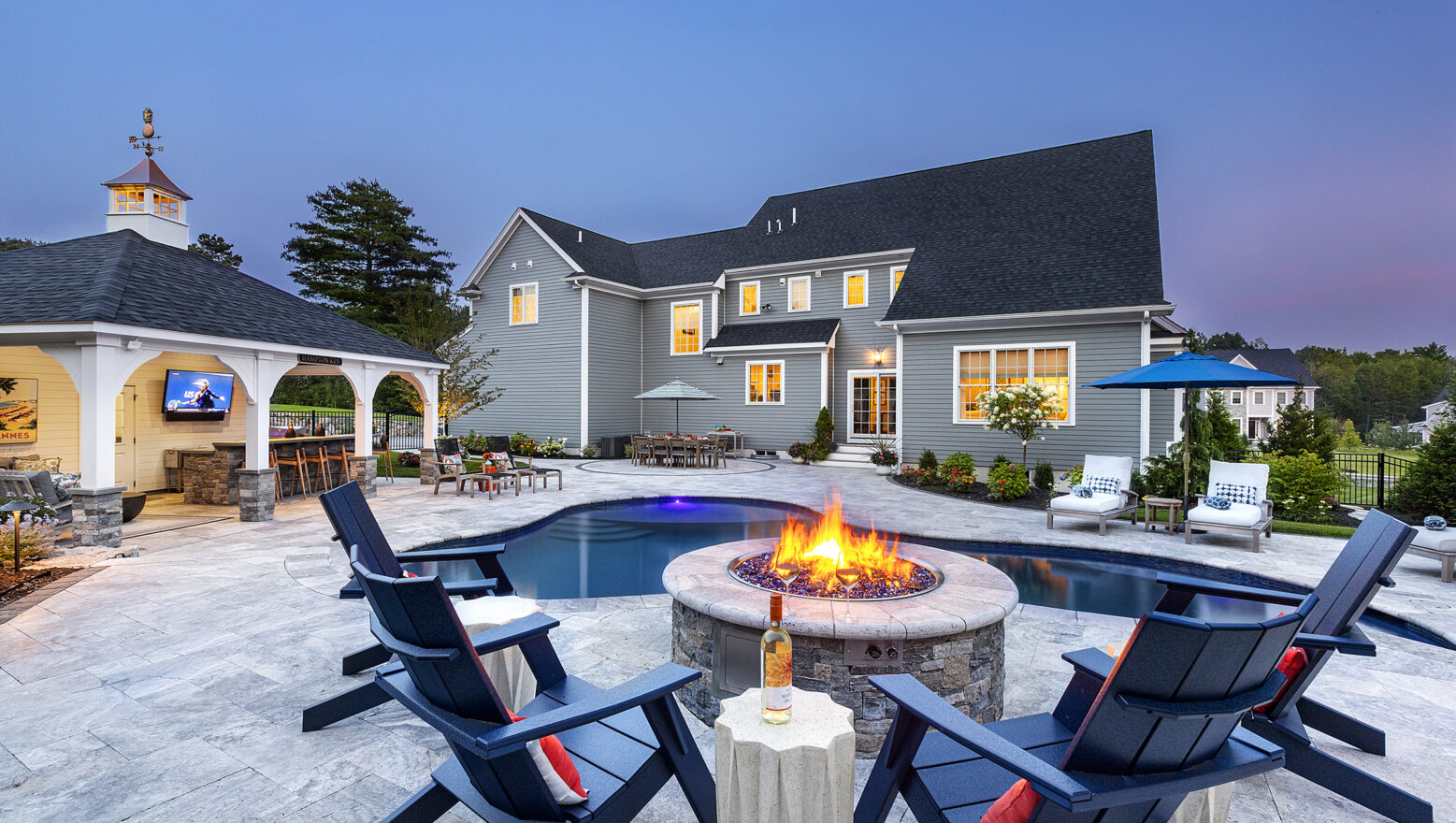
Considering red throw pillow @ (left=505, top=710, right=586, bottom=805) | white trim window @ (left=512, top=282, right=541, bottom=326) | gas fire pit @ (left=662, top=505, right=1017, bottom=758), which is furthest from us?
white trim window @ (left=512, top=282, right=541, bottom=326)

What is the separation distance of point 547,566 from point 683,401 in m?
12.6

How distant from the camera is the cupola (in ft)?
32.2

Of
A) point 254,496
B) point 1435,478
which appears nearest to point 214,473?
point 254,496

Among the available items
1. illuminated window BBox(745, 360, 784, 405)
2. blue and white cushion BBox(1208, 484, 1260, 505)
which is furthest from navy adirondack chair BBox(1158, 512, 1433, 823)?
illuminated window BBox(745, 360, 784, 405)

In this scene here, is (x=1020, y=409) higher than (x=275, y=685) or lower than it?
higher

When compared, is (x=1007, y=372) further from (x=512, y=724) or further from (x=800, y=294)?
(x=512, y=724)

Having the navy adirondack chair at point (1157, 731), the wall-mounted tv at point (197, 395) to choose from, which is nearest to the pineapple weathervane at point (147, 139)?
the wall-mounted tv at point (197, 395)

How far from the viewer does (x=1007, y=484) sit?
35.4ft

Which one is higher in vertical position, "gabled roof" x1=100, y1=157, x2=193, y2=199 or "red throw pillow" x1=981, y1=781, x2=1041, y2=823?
"gabled roof" x1=100, y1=157, x2=193, y2=199

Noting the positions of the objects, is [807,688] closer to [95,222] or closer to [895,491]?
[895,491]

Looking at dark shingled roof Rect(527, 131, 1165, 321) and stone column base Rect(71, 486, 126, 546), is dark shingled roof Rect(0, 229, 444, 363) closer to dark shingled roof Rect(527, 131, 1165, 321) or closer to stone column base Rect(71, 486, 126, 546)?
stone column base Rect(71, 486, 126, 546)

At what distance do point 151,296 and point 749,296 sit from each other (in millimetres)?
14099

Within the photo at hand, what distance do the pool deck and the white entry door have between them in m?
4.17

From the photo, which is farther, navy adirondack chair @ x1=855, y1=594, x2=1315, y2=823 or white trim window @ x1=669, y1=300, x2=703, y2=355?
white trim window @ x1=669, y1=300, x2=703, y2=355
